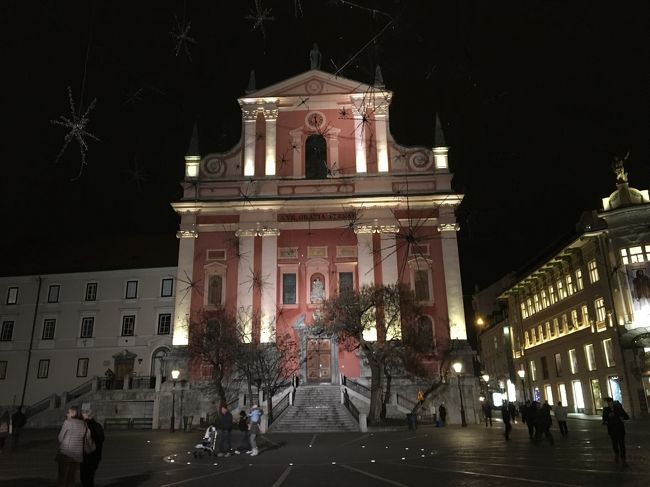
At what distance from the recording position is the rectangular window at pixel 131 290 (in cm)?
4334

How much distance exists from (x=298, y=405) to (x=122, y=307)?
20.6 meters

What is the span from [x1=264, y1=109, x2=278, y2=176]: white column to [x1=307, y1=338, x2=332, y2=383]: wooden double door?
1211 cm

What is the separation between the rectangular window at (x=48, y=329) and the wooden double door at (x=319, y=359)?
21.9m

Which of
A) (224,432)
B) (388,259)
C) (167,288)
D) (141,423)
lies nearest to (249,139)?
(388,259)

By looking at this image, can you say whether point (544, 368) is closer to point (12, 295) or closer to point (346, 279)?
point (346, 279)

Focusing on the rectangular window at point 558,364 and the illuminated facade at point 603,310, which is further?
the rectangular window at point 558,364

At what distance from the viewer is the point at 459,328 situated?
34.3 metres

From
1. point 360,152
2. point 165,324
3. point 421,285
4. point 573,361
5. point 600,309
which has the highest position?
point 360,152

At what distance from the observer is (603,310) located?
35.3m

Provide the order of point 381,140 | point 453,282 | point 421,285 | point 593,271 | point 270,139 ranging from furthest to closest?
point 270,139, point 381,140, point 593,271, point 421,285, point 453,282

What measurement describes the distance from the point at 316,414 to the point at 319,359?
7.72 metres

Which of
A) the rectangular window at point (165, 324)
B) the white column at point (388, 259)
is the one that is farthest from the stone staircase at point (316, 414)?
the rectangular window at point (165, 324)

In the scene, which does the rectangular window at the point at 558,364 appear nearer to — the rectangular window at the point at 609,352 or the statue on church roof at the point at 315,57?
the rectangular window at the point at 609,352

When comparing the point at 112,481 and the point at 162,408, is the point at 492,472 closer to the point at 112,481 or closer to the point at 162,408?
the point at 112,481
